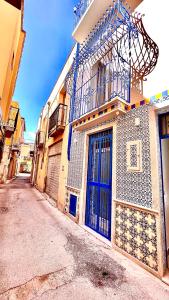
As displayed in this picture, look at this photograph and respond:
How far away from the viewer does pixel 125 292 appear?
197 centimetres

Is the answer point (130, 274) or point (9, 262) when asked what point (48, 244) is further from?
point (130, 274)

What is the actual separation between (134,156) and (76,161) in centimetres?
279

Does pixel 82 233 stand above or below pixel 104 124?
below

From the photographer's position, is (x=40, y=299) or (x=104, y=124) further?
(x=104, y=124)

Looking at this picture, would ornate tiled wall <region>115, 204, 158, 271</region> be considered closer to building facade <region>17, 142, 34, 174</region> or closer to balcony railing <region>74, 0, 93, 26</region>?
balcony railing <region>74, 0, 93, 26</region>

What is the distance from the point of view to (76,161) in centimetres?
543

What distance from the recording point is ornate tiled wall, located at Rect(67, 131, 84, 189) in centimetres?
509

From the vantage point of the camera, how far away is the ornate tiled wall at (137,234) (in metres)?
2.44

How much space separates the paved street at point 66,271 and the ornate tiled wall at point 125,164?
3.94ft

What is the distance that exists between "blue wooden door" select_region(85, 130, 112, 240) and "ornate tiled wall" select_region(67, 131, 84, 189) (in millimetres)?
396

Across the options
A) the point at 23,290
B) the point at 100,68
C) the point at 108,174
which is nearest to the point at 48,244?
the point at 23,290

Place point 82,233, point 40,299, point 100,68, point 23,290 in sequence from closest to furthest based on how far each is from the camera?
1. point 40,299
2. point 23,290
3. point 82,233
4. point 100,68

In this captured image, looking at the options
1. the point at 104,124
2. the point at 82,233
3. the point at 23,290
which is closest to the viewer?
the point at 23,290

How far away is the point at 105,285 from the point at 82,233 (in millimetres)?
1943
